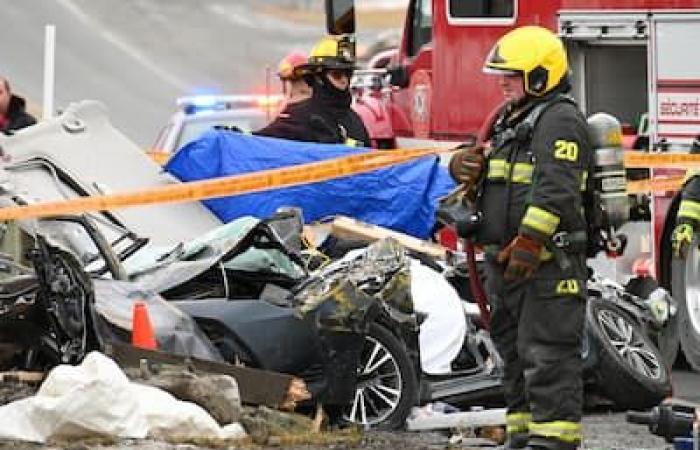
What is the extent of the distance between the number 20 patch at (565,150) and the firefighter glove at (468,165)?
14.4 inches

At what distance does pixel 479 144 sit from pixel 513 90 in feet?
0.88

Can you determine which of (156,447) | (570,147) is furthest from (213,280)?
(570,147)

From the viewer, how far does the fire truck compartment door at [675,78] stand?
12.5 metres

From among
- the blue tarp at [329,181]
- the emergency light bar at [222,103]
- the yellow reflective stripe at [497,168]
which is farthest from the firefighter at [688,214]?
the emergency light bar at [222,103]

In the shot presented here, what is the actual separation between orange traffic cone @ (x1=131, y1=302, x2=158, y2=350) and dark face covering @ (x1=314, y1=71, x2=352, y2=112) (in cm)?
376

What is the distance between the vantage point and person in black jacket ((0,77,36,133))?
1257 cm

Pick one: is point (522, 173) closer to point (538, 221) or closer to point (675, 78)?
point (538, 221)

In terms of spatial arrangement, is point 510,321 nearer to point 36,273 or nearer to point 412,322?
point 412,322

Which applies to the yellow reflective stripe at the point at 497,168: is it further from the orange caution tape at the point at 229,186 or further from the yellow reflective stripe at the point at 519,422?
the orange caution tape at the point at 229,186

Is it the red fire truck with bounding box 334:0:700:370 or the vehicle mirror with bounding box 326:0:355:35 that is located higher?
the vehicle mirror with bounding box 326:0:355:35

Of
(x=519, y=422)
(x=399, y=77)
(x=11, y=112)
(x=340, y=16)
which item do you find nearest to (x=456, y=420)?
(x=519, y=422)

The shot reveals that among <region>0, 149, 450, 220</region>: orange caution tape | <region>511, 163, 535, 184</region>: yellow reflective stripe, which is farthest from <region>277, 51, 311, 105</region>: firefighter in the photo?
<region>511, 163, 535, 184</region>: yellow reflective stripe

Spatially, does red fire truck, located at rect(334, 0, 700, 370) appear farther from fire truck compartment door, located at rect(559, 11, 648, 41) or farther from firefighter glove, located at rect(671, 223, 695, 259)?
firefighter glove, located at rect(671, 223, 695, 259)

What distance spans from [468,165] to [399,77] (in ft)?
24.5
